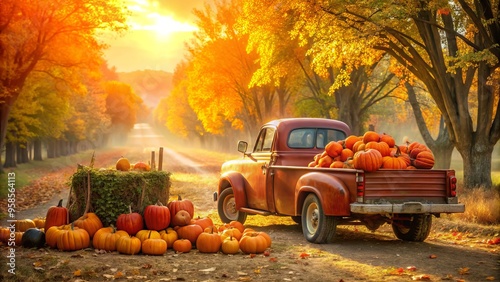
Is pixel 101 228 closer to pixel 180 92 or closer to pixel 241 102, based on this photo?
pixel 241 102

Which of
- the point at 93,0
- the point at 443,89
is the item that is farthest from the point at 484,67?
the point at 93,0

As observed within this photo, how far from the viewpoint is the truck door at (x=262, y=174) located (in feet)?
40.1

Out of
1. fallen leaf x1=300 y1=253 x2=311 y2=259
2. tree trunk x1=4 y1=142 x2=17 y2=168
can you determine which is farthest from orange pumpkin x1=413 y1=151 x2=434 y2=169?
tree trunk x1=4 y1=142 x2=17 y2=168

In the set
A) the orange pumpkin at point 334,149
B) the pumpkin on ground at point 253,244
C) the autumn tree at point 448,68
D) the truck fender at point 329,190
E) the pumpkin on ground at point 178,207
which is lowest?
the pumpkin on ground at point 253,244

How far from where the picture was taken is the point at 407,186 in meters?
10.0

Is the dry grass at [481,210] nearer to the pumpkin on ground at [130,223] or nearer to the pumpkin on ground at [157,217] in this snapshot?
the pumpkin on ground at [157,217]

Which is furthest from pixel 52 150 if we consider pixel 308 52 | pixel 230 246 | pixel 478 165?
pixel 230 246

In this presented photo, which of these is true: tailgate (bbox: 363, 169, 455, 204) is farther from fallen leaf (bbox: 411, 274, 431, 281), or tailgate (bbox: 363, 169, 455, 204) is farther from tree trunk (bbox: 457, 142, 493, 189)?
tree trunk (bbox: 457, 142, 493, 189)

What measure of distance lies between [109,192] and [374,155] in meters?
4.49

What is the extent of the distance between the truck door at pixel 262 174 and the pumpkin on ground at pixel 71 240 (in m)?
3.87

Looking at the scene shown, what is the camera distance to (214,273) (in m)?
8.05

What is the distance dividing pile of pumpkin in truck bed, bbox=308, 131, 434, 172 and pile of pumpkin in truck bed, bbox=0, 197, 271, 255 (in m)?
1.85

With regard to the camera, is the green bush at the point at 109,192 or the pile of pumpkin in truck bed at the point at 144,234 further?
the green bush at the point at 109,192

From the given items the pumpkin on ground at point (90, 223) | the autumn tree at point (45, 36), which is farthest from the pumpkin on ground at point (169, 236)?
the autumn tree at point (45, 36)
